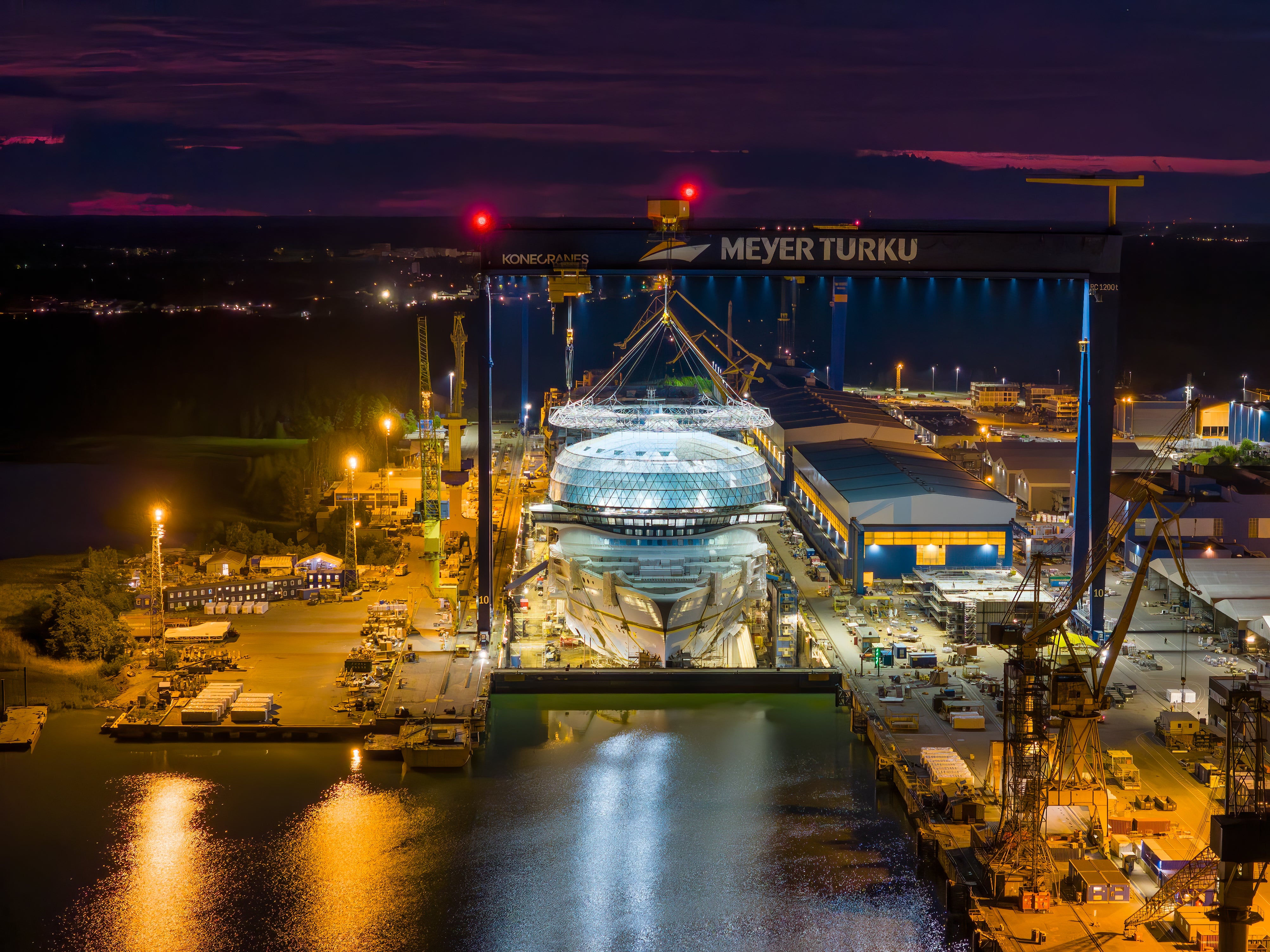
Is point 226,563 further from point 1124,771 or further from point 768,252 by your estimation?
point 1124,771

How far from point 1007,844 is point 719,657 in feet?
30.7

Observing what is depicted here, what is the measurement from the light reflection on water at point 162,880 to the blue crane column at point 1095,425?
1455 centimetres

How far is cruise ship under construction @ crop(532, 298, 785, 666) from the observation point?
23.6 meters

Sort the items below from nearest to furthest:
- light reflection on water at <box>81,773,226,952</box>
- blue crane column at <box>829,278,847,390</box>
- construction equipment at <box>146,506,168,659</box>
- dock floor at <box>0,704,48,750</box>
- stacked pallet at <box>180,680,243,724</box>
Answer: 1. light reflection on water at <box>81,773,226,952</box>
2. dock floor at <box>0,704,48,750</box>
3. stacked pallet at <box>180,680,243,724</box>
4. construction equipment at <box>146,506,168,659</box>
5. blue crane column at <box>829,278,847,390</box>

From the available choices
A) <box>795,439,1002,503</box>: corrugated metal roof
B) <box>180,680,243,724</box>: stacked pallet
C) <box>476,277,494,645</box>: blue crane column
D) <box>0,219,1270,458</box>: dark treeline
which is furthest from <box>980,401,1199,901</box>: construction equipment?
<box>0,219,1270,458</box>: dark treeline

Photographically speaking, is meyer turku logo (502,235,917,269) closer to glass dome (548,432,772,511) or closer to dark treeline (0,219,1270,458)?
glass dome (548,432,772,511)

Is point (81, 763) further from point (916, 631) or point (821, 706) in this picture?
point (916, 631)

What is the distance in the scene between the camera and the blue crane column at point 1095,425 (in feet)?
Answer: 75.6

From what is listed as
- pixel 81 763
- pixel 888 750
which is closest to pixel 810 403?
pixel 888 750

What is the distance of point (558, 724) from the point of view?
21891 millimetres

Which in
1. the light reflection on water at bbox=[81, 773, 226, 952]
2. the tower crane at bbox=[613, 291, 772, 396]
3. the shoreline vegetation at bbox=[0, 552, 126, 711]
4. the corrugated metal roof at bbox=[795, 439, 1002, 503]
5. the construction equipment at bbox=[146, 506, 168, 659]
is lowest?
the light reflection on water at bbox=[81, 773, 226, 952]

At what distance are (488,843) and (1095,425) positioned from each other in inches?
500

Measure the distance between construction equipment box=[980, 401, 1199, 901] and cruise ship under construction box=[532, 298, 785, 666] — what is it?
5.75 m

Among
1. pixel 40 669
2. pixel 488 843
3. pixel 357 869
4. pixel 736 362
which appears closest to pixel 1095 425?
pixel 488 843
